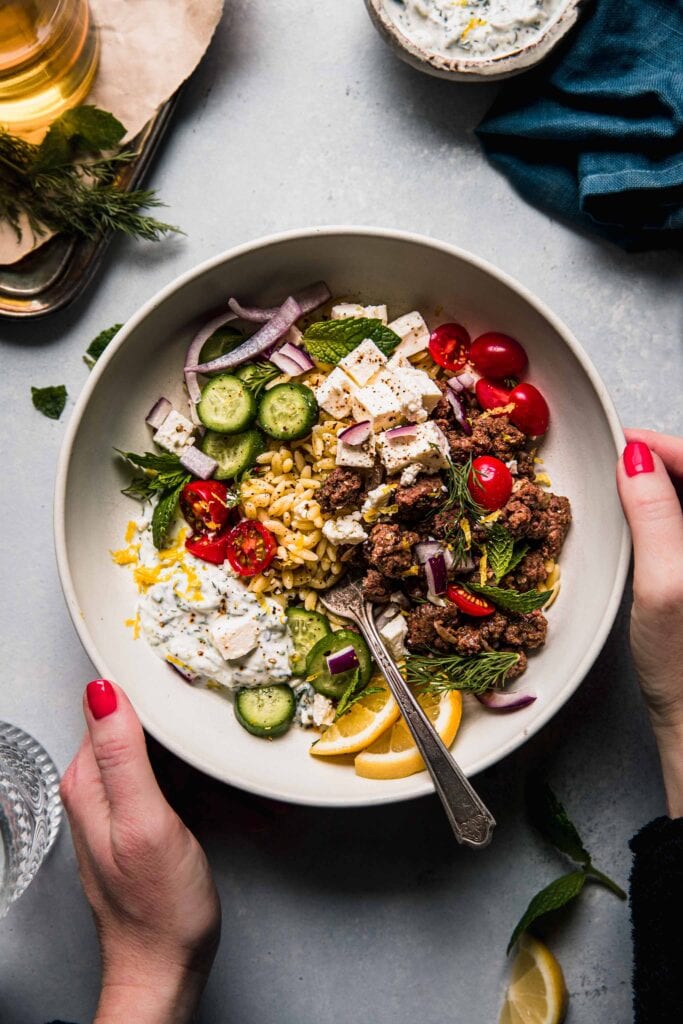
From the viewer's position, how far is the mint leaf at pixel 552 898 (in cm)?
265

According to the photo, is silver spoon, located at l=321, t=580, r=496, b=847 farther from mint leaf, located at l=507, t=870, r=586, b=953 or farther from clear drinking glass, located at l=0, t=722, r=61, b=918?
clear drinking glass, located at l=0, t=722, r=61, b=918

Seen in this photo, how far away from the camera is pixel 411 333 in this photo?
256 centimetres

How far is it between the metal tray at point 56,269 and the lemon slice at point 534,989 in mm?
2556

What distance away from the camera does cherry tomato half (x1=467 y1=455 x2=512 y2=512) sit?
240 centimetres

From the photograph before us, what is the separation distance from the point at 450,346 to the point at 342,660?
3.30 ft

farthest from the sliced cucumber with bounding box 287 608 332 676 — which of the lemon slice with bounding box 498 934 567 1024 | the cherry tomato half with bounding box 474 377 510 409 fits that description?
the lemon slice with bounding box 498 934 567 1024

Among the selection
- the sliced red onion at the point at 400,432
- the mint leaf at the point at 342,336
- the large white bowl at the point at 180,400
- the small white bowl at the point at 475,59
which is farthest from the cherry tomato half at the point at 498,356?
the small white bowl at the point at 475,59

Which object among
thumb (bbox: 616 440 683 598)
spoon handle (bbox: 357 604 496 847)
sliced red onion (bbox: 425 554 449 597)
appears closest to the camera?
thumb (bbox: 616 440 683 598)

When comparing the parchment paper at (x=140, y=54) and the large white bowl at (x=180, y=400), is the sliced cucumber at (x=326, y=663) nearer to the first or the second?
the large white bowl at (x=180, y=400)

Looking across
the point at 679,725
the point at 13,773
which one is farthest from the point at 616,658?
the point at 13,773

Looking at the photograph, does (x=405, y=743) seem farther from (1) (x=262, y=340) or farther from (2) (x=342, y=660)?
(1) (x=262, y=340)

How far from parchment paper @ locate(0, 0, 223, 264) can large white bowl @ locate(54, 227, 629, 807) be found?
59 cm

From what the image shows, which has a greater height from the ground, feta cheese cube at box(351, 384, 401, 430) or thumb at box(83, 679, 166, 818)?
feta cheese cube at box(351, 384, 401, 430)

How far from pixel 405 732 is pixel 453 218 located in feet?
5.34
